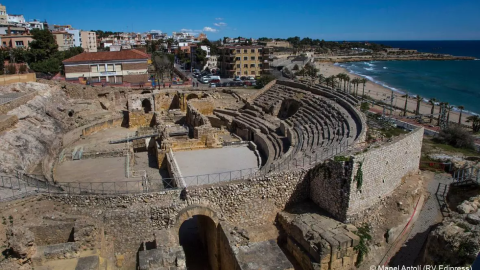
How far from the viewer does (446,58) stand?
13062cm

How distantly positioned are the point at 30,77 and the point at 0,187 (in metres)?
22.4

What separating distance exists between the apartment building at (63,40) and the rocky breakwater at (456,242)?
232ft

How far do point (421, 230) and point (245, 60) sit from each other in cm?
4848

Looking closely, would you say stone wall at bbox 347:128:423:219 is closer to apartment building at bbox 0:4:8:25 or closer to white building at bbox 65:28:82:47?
white building at bbox 65:28:82:47

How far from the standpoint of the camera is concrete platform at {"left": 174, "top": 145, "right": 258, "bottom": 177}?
19859 millimetres

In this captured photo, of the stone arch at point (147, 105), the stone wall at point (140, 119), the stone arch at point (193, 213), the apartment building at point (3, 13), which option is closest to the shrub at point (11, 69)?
the stone arch at point (147, 105)

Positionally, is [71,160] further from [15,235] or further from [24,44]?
[24,44]

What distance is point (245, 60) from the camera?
59812mm

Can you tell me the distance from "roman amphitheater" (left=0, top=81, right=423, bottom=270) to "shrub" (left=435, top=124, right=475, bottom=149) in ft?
26.9

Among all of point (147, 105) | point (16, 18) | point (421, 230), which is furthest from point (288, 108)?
point (16, 18)

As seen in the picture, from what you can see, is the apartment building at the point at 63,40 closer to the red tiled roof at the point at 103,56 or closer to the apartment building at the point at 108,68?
the red tiled roof at the point at 103,56

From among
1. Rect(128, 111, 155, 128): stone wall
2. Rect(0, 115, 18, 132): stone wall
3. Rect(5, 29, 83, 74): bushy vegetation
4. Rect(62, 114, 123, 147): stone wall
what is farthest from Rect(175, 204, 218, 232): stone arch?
Rect(5, 29, 83, 74): bushy vegetation

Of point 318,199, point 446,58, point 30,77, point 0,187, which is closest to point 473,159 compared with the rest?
point 318,199

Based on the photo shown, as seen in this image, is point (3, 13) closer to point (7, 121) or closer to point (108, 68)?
point (108, 68)
